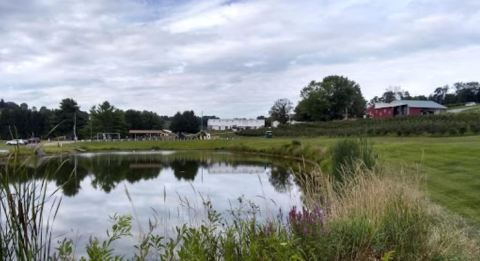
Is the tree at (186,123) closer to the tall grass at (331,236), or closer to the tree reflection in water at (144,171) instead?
the tree reflection in water at (144,171)

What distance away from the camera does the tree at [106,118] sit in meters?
105

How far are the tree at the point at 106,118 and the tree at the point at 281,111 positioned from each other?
4054 centimetres

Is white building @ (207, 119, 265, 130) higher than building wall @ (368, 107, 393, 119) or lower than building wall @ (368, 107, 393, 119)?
lower

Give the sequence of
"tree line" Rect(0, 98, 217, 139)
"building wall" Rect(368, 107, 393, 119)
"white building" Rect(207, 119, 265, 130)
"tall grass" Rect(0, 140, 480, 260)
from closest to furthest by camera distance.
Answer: "tall grass" Rect(0, 140, 480, 260) < "tree line" Rect(0, 98, 217, 139) < "building wall" Rect(368, 107, 393, 119) < "white building" Rect(207, 119, 265, 130)

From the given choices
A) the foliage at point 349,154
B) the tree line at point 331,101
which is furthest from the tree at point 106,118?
the foliage at point 349,154

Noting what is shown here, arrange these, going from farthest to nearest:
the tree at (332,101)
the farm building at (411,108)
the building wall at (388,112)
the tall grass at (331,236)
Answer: the tree at (332,101)
the farm building at (411,108)
the building wall at (388,112)
the tall grass at (331,236)

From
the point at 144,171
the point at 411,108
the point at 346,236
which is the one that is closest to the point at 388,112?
the point at 411,108

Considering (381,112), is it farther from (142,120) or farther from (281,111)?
(142,120)

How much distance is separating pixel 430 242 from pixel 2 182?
5229 mm

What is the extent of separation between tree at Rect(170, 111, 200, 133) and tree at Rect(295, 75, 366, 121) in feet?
107

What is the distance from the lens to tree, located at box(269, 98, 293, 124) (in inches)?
4958

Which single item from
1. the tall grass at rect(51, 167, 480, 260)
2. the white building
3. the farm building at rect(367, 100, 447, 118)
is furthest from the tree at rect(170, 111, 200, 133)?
the tall grass at rect(51, 167, 480, 260)

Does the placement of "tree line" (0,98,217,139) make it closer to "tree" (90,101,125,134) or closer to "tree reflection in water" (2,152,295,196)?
"tree" (90,101,125,134)

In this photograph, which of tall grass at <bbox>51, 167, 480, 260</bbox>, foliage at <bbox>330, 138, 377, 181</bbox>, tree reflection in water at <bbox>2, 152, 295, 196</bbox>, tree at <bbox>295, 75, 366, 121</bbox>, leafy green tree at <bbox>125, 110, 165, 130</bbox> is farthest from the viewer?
leafy green tree at <bbox>125, 110, 165, 130</bbox>
